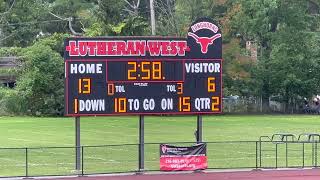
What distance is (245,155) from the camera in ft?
119

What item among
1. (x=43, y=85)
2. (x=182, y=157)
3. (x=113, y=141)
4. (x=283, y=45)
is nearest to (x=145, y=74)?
(x=182, y=157)

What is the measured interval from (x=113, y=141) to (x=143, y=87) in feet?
51.3

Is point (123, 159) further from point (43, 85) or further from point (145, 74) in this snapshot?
point (43, 85)

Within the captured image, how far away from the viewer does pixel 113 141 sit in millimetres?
43156

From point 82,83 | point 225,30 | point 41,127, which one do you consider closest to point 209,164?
point 82,83

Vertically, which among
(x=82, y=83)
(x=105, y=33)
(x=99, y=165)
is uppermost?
(x=105, y=33)

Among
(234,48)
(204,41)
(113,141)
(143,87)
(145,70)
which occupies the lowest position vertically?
(113,141)

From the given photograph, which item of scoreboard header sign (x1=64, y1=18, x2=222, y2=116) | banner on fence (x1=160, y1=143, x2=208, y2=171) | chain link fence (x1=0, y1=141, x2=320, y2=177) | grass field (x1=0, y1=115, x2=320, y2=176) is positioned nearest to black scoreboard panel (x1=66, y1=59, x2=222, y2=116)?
scoreboard header sign (x1=64, y1=18, x2=222, y2=116)

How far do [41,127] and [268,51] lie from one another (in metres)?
42.4

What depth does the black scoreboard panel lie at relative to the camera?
1087 inches

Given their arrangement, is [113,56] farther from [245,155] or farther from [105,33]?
[105,33]

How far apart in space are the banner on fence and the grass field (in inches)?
65.8

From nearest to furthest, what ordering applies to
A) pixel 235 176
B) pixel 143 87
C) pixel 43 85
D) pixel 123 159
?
1. pixel 235 176
2. pixel 143 87
3. pixel 123 159
4. pixel 43 85

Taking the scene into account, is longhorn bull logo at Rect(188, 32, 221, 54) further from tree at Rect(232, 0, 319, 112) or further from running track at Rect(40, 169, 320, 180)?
tree at Rect(232, 0, 319, 112)
